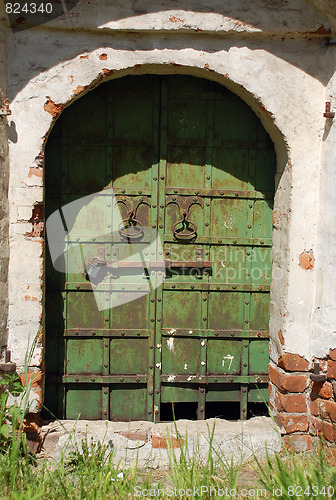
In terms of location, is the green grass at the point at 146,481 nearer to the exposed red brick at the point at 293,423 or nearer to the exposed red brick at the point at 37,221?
the exposed red brick at the point at 293,423

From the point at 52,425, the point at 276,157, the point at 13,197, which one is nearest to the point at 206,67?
the point at 276,157

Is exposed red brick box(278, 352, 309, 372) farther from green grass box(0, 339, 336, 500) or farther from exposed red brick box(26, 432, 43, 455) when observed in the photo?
exposed red brick box(26, 432, 43, 455)

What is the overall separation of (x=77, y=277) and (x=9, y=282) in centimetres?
44

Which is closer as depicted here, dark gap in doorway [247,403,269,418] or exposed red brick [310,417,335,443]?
exposed red brick [310,417,335,443]

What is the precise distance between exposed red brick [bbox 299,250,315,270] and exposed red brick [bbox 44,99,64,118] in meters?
1.72

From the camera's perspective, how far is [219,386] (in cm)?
335

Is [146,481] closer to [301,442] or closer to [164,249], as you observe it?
[301,442]

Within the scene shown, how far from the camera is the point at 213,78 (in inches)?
120

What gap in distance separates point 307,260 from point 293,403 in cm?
91

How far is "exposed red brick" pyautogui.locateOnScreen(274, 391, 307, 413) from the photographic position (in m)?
3.11

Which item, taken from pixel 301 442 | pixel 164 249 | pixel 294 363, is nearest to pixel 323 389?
pixel 294 363

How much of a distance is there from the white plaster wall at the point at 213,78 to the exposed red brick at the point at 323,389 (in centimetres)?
18

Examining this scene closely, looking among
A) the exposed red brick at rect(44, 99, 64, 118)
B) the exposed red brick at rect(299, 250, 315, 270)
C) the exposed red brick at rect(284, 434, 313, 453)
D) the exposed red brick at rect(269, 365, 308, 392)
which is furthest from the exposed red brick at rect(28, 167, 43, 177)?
the exposed red brick at rect(284, 434, 313, 453)

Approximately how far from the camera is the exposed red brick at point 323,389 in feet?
9.95
